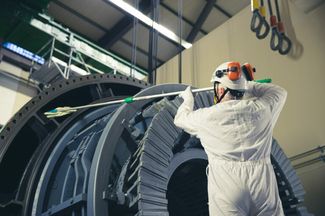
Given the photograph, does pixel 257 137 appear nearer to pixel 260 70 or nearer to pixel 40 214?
pixel 40 214

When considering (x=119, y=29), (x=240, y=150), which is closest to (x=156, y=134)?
(x=240, y=150)

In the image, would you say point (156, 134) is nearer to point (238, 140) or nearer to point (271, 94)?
point (238, 140)

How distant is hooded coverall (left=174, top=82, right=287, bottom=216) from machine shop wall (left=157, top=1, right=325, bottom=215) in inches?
45.9

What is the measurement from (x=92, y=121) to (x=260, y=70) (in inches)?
66.0

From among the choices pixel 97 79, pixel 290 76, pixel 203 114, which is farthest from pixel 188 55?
pixel 203 114

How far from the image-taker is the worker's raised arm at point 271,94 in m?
1.79

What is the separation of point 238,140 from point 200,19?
5.10 metres

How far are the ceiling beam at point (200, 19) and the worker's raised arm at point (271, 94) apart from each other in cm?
472

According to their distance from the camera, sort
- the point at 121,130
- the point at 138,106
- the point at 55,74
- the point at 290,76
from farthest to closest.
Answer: the point at 55,74, the point at 290,76, the point at 138,106, the point at 121,130

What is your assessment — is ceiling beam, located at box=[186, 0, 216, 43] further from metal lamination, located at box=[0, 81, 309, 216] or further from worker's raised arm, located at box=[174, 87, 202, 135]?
worker's raised arm, located at box=[174, 87, 202, 135]

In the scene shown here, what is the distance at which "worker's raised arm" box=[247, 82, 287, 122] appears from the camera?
1786mm

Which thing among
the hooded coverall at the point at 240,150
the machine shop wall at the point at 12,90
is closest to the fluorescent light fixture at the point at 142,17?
the machine shop wall at the point at 12,90

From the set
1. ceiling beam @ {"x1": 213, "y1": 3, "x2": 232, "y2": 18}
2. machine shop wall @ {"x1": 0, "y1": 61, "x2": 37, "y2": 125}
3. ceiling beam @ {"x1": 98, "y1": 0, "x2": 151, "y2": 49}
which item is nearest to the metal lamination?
machine shop wall @ {"x1": 0, "y1": 61, "x2": 37, "y2": 125}

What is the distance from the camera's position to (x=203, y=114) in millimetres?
1731
